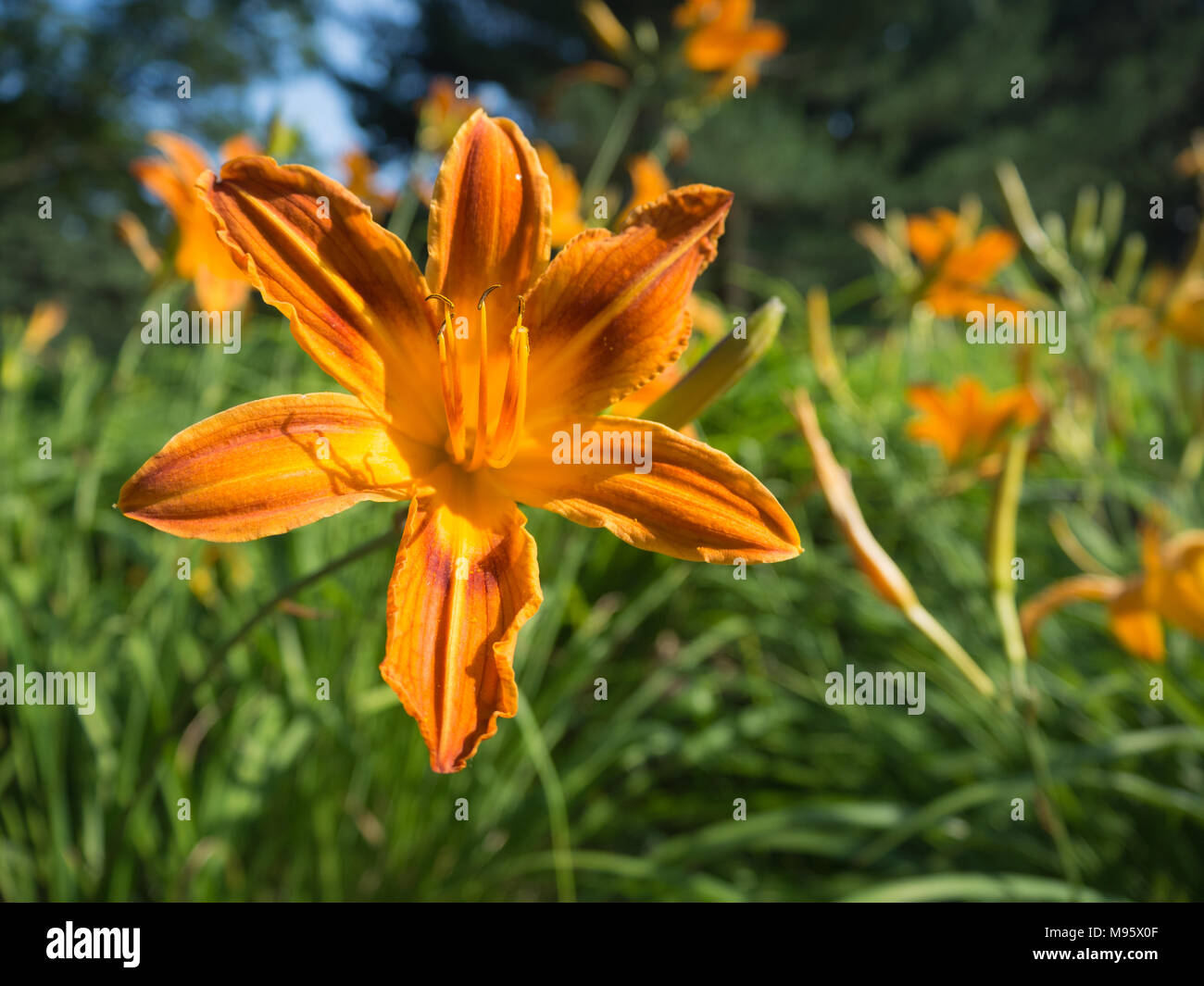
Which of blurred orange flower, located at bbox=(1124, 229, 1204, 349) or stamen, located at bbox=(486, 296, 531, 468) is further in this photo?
blurred orange flower, located at bbox=(1124, 229, 1204, 349)

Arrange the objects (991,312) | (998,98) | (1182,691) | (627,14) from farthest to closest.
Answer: (998,98), (627,14), (991,312), (1182,691)

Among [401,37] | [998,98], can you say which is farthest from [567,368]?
[998,98]

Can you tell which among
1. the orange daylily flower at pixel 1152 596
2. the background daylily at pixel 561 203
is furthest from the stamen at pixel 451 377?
the background daylily at pixel 561 203

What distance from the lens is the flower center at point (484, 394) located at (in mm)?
736

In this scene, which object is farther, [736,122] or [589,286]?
[736,122]

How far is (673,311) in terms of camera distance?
80 cm

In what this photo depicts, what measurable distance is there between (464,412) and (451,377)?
0.05 metres

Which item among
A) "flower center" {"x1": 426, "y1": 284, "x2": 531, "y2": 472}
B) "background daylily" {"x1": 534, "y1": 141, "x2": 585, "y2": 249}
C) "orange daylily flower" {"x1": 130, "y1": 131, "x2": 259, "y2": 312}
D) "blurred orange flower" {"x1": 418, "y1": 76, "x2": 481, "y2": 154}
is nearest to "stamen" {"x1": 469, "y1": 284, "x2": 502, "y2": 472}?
"flower center" {"x1": 426, "y1": 284, "x2": 531, "y2": 472}

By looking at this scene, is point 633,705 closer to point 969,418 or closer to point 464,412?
point 969,418

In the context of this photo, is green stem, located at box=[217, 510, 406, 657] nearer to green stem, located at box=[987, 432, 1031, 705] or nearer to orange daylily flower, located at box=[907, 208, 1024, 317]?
green stem, located at box=[987, 432, 1031, 705]

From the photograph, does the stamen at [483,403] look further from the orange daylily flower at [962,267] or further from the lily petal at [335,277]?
the orange daylily flower at [962,267]

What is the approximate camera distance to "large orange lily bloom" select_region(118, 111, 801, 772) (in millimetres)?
656
